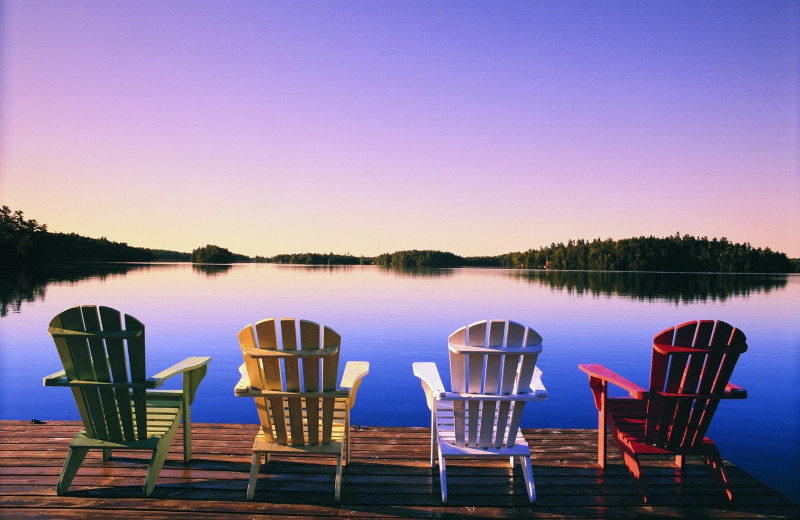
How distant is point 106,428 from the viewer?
3.31 m

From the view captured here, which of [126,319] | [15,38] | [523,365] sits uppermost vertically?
[15,38]

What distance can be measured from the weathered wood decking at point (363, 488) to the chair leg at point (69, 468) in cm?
6

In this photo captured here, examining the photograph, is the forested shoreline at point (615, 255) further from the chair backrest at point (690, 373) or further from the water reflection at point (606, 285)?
the chair backrest at point (690, 373)

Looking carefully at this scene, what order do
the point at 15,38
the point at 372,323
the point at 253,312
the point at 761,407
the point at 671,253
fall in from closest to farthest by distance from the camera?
the point at 15,38 → the point at 761,407 → the point at 372,323 → the point at 253,312 → the point at 671,253

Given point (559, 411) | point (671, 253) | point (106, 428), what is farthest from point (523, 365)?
point (671, 253)

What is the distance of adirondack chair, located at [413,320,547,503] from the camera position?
3.19 meters

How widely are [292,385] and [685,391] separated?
2576 millimetres

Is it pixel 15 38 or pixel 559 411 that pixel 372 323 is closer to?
pixel 559 411

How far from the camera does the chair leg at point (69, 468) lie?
322 centimetres

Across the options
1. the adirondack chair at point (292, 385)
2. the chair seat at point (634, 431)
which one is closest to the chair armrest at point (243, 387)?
the adirondack chair at point (292, 385)

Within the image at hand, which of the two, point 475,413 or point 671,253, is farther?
point 671,253

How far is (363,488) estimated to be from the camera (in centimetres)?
339

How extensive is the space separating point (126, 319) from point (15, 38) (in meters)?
2.92

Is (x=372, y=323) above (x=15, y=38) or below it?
below
